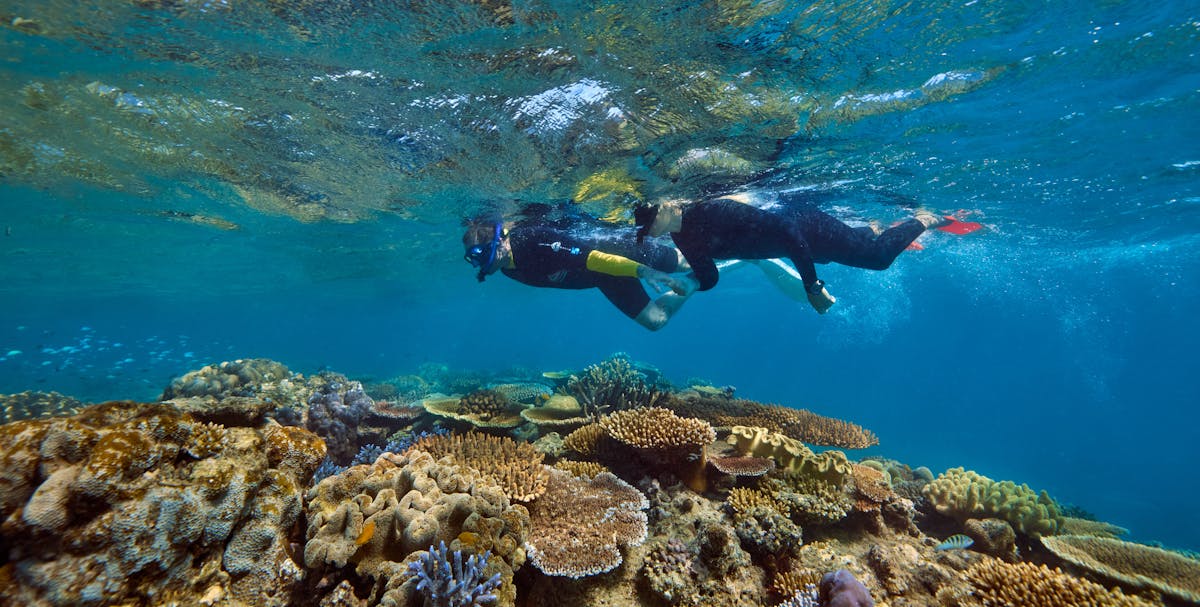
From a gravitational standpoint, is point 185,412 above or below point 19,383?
below

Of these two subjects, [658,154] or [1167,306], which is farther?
[1167,306]

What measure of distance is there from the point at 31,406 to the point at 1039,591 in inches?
588

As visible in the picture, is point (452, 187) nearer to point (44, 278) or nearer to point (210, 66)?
point (210, 66)

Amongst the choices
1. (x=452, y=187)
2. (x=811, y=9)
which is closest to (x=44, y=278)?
(x=452, y=187)

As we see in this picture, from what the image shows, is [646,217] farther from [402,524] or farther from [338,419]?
[402,524]

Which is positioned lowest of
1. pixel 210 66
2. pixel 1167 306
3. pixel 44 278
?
pixel 1167 306

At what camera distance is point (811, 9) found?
641cm

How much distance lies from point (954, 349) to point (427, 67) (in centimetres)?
13860

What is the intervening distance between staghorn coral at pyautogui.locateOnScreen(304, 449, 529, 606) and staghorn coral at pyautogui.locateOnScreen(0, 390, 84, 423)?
8245 mm

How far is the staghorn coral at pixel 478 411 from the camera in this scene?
709cm

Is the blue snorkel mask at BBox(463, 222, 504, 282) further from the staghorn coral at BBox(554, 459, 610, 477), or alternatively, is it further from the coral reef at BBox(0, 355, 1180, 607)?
the staghorn coral at BBox(554, 459, 610, 477)

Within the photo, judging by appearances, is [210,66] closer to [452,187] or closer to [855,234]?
[452,187]

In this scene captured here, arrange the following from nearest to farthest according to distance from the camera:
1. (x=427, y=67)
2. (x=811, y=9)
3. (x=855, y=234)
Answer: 1. (x=811, y=9)
2. (x=427, y=67)
3. (x=855, y=234)

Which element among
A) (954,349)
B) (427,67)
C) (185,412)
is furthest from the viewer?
(954,349)
